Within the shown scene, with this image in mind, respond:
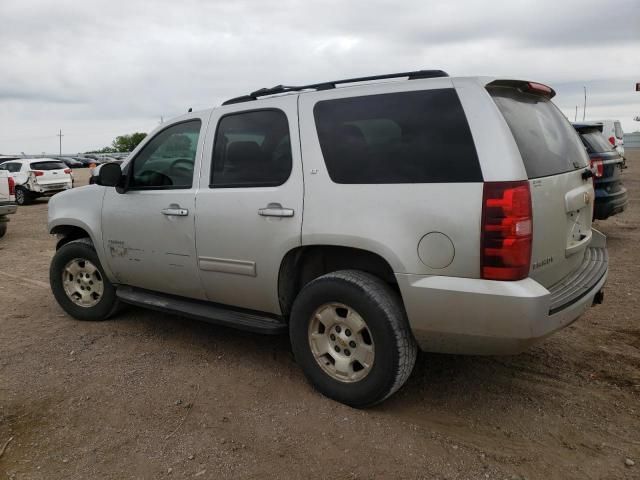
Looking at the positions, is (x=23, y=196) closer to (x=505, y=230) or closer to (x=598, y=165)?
(x=598, y=165)

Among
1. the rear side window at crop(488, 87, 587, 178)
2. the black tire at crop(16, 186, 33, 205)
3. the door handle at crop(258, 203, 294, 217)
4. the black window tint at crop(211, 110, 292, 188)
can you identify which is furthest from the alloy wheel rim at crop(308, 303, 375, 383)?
the black tire at crop(16, 186, 33, 205)

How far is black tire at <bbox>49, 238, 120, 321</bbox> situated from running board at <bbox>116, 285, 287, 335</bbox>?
0.26 m

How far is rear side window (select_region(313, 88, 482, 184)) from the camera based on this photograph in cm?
283

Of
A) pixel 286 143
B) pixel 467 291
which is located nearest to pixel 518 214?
pixel 467 291

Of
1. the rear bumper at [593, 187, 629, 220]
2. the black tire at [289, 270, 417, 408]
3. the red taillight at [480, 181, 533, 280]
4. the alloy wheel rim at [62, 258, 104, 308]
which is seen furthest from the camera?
the rear bumper at [593, 187, 629, 220]

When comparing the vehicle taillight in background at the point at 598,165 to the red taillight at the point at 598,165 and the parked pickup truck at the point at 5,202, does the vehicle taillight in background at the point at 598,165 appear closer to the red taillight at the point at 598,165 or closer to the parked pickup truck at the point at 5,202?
the red taillight at the point at 598,165

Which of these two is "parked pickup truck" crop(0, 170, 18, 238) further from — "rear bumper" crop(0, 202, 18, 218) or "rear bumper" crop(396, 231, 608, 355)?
"rear bumper" crop(396, 231, 608, 355)

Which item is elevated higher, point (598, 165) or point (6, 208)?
point (598, 165)

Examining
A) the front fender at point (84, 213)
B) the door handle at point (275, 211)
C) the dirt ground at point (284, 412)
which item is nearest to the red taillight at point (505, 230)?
the dirt ground at point (284, 412)

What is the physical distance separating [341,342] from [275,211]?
0.92 metres

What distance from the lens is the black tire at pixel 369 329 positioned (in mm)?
2973

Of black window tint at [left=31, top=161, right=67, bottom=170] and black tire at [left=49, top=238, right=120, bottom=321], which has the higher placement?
black window tint at [left=31, top=161, right=67, bottom=170]

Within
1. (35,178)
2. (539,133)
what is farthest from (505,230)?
(35,178)

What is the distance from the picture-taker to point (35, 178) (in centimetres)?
1764
